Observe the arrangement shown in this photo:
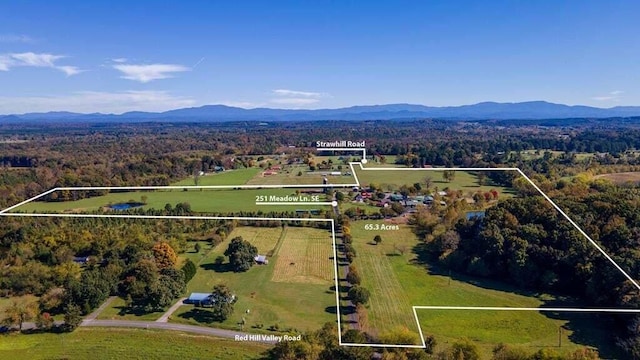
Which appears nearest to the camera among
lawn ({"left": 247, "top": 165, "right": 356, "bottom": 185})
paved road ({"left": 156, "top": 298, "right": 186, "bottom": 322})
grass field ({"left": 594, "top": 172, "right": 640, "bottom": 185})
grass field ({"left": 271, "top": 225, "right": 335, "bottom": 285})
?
paved road ({"left": 156, "top": 298, "right": 186, "bottom": 322})

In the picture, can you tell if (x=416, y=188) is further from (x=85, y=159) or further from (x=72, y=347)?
(x=85, y=159)

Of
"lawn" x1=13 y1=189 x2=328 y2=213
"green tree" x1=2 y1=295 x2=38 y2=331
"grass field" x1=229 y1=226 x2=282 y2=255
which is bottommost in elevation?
"green tree" x1=2 y1=295 x2=38 y2=331

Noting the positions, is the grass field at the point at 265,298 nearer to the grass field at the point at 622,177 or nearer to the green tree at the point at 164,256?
the green tree at the point at 164,256

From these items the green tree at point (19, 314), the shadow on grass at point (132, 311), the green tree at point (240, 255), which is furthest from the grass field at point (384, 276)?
the green tree at point (19, 314)

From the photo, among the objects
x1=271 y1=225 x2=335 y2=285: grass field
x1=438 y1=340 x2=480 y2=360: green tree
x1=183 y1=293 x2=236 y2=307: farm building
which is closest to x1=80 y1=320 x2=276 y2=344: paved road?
x1=183 y1=293 x2=236 y2=307: farm building

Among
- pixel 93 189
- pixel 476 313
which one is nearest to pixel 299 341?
pixel 476 313

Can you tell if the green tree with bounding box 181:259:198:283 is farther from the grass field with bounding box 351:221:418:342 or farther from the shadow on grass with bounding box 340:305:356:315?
the grass field with bounding box 351:221:418:342
